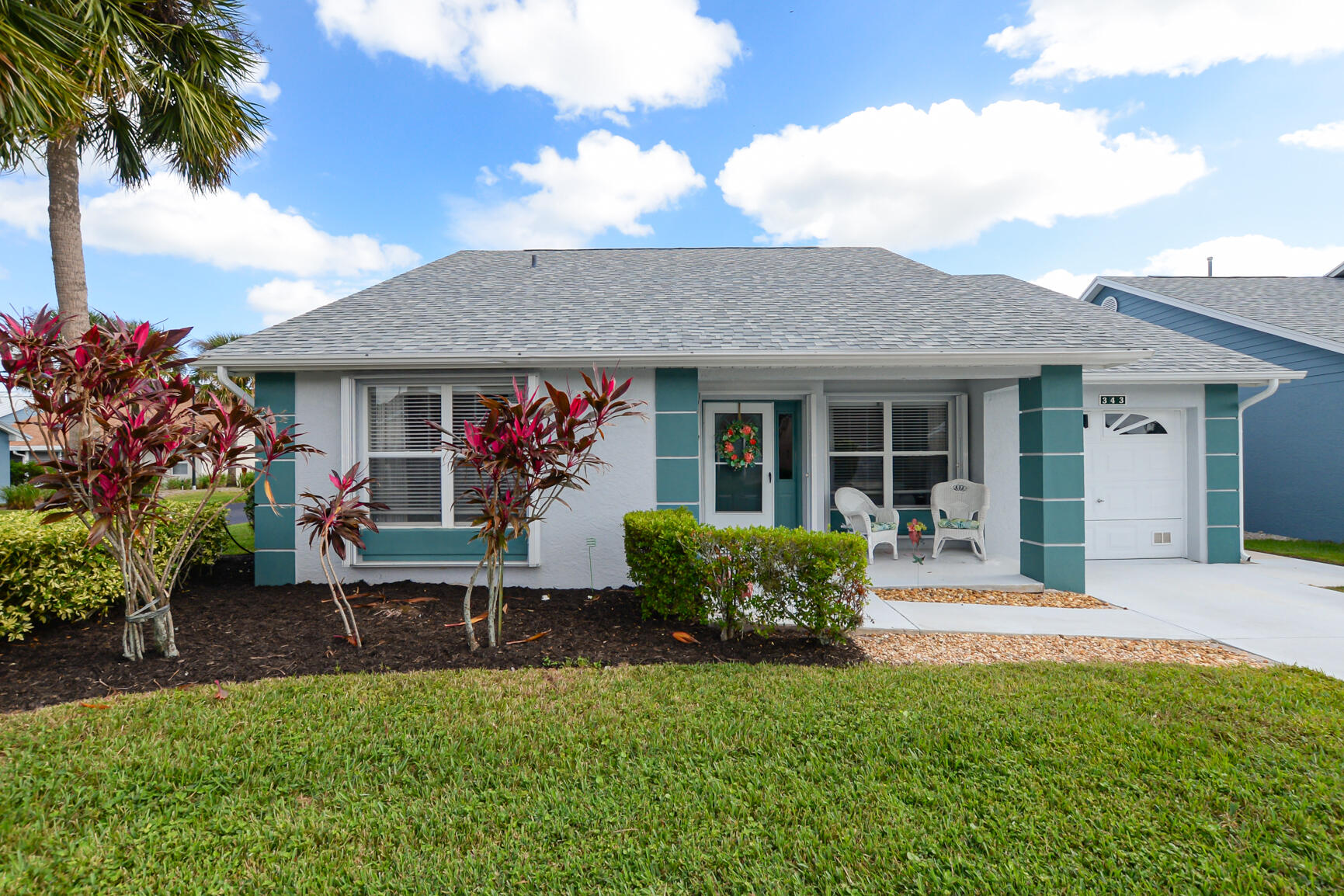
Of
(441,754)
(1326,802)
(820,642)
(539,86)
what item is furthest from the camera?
(539,86)

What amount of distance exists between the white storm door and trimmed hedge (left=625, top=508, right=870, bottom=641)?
3619 millimetres

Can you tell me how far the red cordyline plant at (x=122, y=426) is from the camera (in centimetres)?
372

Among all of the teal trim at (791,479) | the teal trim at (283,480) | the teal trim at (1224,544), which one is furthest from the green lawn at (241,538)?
the teal trim at (1224,544)

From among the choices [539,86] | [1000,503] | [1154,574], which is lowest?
[1154,574]

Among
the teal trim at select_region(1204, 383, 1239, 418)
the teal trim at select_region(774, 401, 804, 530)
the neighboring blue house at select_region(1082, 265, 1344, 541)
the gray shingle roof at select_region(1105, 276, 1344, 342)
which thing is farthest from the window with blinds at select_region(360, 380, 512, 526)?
the gray shingle roof at select_region(1105, 276, 1344, 342)

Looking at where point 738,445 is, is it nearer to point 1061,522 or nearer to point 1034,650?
point 1061,522

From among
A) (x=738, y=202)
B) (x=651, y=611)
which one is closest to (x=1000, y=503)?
(x=651, y=611)

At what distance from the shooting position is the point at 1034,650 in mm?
4836

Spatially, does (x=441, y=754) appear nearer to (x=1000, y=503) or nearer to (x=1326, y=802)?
(x=1326, y=802)

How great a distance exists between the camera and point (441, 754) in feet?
9.70

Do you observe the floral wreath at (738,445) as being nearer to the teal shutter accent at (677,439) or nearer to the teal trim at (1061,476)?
the teal shutter accent at (677,439)

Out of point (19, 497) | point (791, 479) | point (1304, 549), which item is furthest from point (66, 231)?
point (1304, 549)

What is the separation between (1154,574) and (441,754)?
872 cm

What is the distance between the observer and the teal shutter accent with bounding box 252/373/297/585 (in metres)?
6.40
